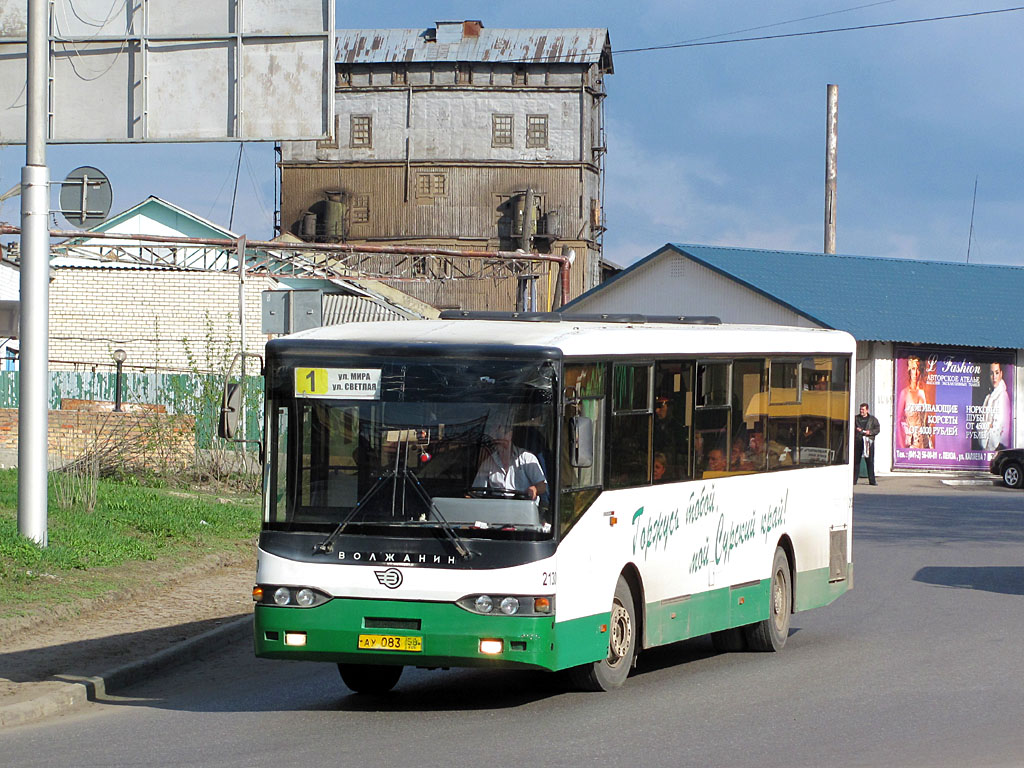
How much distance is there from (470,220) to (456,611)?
64616 mm

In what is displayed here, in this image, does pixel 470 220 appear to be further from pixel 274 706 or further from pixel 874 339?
pixel 274 706

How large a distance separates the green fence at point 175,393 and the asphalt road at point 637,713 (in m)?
11.5

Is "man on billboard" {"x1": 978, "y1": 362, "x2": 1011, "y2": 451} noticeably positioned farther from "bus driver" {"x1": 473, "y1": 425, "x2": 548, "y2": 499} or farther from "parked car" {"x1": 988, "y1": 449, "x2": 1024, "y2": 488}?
"bus driver" {"x1": 473, "y1": 425, "x2": 548, "y2": 499}

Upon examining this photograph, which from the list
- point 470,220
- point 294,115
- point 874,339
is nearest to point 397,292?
point 470,220

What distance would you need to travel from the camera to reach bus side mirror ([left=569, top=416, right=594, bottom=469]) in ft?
30.9

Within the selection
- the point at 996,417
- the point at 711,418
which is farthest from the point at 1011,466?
the point at 711,418

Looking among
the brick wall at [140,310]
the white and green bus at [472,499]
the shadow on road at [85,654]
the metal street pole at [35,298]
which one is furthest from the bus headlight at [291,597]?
the brick wall at [140,310]

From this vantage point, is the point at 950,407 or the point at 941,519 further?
the point at 950,407

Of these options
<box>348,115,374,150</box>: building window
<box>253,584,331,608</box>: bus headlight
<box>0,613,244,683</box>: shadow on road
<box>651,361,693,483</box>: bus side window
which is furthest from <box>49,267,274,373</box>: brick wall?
<box>253,584,331,608</box>: bus headlight

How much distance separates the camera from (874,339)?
1549 inches

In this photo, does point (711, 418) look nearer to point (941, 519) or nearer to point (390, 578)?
point (390, 578)

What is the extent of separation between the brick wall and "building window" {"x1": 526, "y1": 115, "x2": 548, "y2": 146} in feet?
84.3

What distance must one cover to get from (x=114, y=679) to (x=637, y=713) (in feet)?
12.4

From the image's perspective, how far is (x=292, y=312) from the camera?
2194 centimetres
